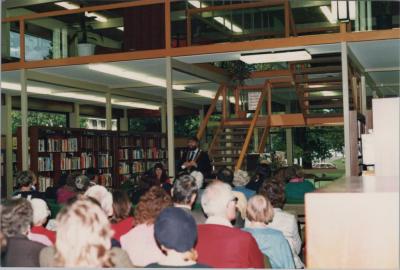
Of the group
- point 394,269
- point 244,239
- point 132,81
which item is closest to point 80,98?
point 132,81

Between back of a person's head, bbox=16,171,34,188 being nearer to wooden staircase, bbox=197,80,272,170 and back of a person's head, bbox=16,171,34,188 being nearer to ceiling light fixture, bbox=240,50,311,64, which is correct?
ceiling light fixture, bbox=240,50,311,64

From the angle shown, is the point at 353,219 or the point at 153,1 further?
the point at 153,1

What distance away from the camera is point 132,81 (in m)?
11.9

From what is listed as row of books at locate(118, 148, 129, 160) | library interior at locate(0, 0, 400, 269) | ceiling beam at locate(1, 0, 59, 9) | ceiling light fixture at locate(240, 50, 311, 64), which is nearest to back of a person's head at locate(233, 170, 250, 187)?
library interior at locate(0, 0, 400, 269)

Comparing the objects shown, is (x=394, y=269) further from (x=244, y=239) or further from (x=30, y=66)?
(x=30, y=66)

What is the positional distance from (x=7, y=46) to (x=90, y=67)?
2.64 meters

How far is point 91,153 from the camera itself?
40.5 feet

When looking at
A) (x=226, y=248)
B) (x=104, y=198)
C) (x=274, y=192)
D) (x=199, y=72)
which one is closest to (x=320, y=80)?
(x=199, y=72)

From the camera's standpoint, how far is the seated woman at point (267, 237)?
366 centimetres

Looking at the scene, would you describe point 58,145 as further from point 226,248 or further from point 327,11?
point 327,11

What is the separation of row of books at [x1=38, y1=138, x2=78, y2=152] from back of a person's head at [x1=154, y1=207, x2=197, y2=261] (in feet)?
29.1

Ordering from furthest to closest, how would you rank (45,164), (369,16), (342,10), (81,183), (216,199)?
(45,164) < (369,16) < (342,10) < (81,183) < (216,199)

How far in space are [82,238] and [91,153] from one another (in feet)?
33.7

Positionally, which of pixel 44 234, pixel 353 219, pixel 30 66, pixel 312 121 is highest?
pixel 30 66
